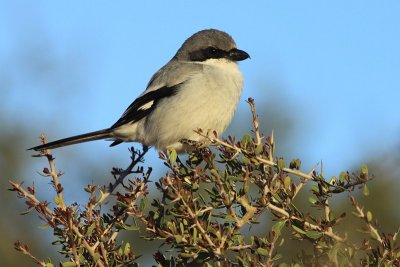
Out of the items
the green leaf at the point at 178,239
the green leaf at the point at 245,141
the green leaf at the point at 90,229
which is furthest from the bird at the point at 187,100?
the green leaf at the point at 178,239

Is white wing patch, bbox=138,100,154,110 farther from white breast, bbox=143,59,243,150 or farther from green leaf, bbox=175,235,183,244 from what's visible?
green leaf, bbox=175,235,183,244

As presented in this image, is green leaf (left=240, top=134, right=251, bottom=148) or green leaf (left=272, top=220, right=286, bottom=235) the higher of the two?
green leaf (left=240, top=134, right=251, bottom=148)

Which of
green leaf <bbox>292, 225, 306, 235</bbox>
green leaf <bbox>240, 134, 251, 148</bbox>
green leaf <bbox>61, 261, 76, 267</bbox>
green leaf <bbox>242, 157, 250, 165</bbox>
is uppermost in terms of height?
green leaf <bbox>240, 134, 251, 148</bbox>

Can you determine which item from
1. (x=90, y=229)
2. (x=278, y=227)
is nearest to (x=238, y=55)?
(x=90, y=229)

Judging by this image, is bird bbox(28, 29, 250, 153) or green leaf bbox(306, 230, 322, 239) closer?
green leaf bbox(306, 230, 322, 239)

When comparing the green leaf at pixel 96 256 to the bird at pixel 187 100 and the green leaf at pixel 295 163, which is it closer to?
the green leaf at pixel 295 163

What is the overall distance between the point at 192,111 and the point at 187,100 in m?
0.11

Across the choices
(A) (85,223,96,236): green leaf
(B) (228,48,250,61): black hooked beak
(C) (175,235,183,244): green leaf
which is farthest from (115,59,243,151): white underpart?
(C) (175,235,183,244): green leaf

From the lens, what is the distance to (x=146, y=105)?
5.61m

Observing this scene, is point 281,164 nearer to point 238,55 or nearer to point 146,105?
point 146,105

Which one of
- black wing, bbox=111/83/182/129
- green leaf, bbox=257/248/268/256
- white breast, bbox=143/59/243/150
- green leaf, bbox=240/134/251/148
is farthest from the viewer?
black wing, bbox=111/83/182/129

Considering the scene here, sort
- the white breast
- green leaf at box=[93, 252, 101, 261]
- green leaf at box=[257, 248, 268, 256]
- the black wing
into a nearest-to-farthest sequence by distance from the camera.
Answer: green leaf at box=[257, 248, 268, 256] → green leaf at box=[93, 252, 101, 261] → the white breast → the black wing

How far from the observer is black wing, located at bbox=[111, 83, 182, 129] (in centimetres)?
557

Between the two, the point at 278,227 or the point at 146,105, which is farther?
the point at 146,105
